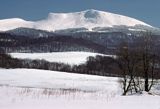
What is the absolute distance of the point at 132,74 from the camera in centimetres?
4172

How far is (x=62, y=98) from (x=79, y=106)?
8.05ft

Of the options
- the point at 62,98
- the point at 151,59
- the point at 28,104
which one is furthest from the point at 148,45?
the point at 28,104

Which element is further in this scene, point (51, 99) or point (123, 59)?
point (123, 59)

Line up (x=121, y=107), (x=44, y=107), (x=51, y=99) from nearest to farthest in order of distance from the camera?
(x=44, y=107) → (x=121, y=107) → (x=51, y=99)

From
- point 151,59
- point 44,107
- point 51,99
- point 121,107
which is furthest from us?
point 151,59

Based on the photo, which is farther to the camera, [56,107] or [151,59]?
[151,59]

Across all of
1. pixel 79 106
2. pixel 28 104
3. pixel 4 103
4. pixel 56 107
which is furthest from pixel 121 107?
pixel 4 103

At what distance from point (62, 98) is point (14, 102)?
2466 mm

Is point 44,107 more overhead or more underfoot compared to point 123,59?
more underfoot

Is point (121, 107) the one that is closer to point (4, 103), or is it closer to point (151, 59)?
point (4, 103)

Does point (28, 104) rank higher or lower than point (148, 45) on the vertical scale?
lower

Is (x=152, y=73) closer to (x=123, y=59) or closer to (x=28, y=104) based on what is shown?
(x=123, y=59)

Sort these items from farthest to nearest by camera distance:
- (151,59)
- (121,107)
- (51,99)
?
(151,59)
(51,99)
(121,107)

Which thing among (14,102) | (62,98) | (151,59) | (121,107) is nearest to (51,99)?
(62,98)
